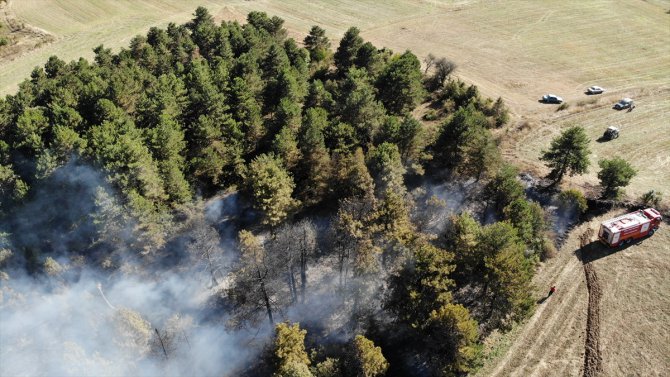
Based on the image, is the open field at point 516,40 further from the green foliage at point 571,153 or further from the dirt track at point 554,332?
the dirt track at point 554,332

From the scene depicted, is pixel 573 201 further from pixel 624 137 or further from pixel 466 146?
pixel 624 137

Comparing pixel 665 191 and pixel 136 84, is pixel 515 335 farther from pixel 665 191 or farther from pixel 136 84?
pixel 136 84

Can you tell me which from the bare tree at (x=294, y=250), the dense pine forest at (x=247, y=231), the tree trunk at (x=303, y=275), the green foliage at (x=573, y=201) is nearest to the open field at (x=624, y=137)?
the green foliage at (x=573, y=201)

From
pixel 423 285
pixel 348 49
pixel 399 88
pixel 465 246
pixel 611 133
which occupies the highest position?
pixel 348 49

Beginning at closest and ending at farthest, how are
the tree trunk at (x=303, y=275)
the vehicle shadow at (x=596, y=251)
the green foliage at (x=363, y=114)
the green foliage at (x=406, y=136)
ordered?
the tree trunk at (x=303, y=275)
the vehicle shadow at (x=596, y=251)
the green foliage at (x=406, y=136)
the green foliage at (x=363, y=114)

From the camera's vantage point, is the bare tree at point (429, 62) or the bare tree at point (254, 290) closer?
the bare tree at point (254, 290)

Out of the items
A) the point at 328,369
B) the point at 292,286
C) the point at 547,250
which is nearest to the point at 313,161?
the point at 292,286

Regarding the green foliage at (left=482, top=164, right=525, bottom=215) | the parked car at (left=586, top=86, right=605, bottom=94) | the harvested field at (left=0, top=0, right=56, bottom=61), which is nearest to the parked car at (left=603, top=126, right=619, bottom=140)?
the parked car at (left=586, top=86, right=605, bottom=94)
